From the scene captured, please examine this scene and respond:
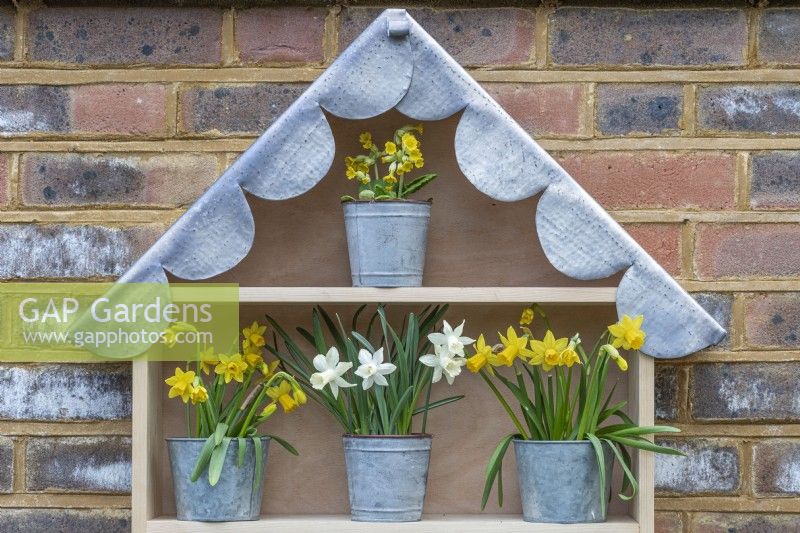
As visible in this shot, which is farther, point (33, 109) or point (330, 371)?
point (33, 109)

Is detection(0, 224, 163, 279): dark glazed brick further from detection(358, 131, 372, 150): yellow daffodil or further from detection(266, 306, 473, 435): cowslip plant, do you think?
detection(358, 131, 372, 150): yellow daffodil

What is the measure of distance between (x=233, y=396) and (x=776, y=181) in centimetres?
95

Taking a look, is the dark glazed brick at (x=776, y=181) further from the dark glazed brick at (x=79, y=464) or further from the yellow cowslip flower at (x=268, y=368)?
the dark glazed brick at (x=79, y=464)

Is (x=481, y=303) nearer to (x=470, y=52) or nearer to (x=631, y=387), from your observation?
(x=631, y=387)

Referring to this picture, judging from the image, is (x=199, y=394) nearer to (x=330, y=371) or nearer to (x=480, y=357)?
(x=330, y=371)

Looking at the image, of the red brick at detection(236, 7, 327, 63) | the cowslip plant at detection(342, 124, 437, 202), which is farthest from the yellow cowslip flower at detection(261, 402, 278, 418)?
the red brick at detection(236, 7, 327, 63)

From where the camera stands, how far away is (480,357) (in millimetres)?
1664

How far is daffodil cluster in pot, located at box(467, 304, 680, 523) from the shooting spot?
1.64 m

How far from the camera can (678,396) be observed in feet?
6.07

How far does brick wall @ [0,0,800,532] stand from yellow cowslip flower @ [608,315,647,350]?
A: 0.82ft

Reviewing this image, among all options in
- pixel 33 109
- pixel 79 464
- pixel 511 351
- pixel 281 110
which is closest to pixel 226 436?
pixel 79 464

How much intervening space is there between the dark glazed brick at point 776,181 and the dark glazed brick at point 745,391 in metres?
0.27

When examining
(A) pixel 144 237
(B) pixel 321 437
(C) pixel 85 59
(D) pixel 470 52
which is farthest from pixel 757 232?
(C) pixel 85 59

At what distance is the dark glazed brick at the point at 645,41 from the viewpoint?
1.89 m
